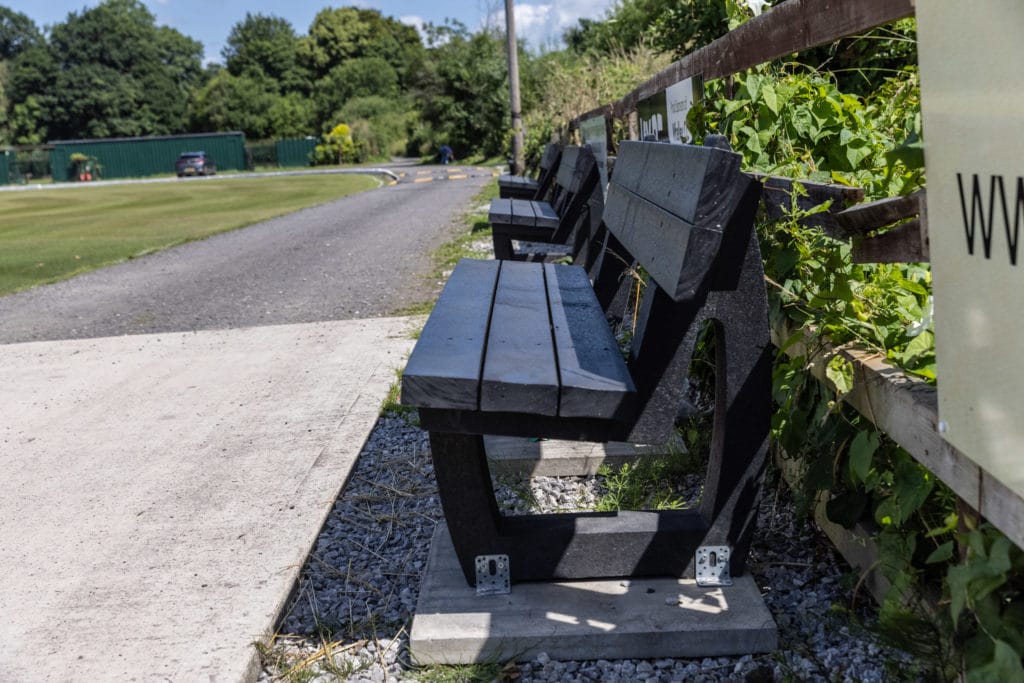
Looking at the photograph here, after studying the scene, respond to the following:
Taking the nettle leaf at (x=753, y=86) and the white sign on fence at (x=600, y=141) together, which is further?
the white sign on fence at (x=600, y=141)

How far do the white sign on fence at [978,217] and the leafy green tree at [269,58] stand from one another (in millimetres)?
99087

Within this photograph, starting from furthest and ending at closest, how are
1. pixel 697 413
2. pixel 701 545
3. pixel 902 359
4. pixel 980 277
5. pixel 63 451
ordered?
pixel 63 451 → pixel 697 413 → pixel 701 545 → pixel 902 359 → pixel 980 277

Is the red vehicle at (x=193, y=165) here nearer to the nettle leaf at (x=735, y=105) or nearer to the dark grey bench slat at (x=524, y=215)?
the dark grey bench slat at (x=524, y=215)

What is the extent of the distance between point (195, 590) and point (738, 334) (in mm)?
1608

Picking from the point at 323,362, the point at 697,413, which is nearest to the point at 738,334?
the point at 697,413

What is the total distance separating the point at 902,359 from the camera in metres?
2.01

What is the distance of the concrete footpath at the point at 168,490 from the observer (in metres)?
2.55

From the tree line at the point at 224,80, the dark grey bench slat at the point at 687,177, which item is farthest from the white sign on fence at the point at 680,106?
the tree line at the point at 224,80

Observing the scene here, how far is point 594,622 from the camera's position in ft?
8.04

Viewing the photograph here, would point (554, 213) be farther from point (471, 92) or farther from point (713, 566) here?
point (471, 92)

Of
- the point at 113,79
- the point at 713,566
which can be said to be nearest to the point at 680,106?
the point at 713,566

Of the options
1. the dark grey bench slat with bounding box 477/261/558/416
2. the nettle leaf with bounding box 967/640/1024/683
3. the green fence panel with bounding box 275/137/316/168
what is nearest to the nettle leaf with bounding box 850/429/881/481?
the nettle leaf with bounding box 967/640/1024/683

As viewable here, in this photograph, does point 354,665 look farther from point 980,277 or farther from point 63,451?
point 63,451

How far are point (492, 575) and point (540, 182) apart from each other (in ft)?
19.5
